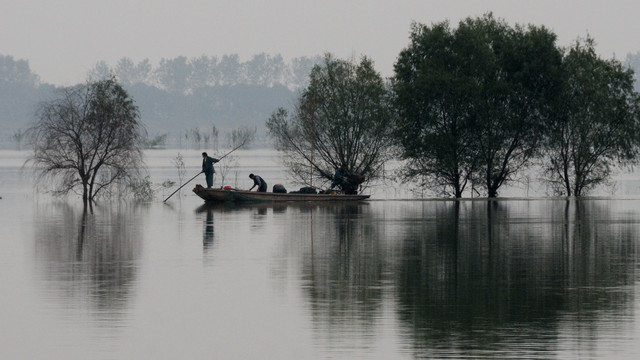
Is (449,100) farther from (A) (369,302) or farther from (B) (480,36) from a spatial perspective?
(A) (369,302)

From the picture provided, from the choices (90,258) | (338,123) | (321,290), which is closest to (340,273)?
(321,290)

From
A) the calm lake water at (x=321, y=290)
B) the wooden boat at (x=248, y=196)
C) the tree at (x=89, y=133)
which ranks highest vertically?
the tree at (x=89, y=133)

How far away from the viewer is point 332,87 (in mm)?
48688

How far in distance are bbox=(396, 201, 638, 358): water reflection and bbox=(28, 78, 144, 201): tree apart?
1889 centimetres

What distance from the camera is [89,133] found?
45719 millimetres

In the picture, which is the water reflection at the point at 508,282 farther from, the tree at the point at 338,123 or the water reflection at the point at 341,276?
the tree at the point at 338,123

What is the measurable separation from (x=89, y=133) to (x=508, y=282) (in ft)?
104

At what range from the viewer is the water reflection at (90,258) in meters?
15.3

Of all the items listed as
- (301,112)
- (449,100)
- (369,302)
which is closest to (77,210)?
(301,112)

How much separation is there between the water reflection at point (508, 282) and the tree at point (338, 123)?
60.0 ft

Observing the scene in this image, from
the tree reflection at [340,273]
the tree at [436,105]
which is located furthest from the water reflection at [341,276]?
the tree at [436,105]

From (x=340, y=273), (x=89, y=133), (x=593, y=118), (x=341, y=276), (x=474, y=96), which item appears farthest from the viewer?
(x=593, y=118)

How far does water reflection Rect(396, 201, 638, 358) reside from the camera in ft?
40.0

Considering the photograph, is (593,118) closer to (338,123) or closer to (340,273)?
(338,123)
